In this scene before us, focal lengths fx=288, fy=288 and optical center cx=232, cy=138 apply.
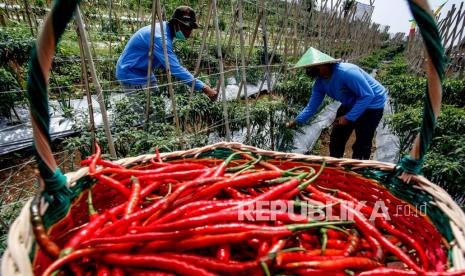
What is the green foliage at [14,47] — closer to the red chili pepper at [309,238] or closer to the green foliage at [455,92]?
the red chili pepper at [309,238]

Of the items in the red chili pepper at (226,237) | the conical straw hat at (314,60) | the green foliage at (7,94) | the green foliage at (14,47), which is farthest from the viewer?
the green foliage at (14,47)

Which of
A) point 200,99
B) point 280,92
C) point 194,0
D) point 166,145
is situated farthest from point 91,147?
point 194,0

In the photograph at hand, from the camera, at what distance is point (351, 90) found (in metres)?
3.13

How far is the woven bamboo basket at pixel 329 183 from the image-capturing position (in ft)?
2.47

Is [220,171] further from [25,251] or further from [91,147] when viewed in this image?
[91,147]

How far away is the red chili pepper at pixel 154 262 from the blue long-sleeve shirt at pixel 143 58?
256 cm

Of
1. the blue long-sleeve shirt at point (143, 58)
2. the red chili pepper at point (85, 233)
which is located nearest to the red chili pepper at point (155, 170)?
the red chili pepper at point (85, 233)

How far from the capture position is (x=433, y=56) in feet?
3.02

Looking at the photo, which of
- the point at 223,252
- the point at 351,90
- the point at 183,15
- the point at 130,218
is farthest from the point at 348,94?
the point at 130,218

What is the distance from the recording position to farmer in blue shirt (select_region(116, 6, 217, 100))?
3.34 meters

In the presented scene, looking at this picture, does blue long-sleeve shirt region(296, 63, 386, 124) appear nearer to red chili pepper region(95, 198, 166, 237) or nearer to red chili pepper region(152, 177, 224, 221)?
red chili pepper region(152, 177, 224, 221)

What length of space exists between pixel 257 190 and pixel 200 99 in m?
2.32

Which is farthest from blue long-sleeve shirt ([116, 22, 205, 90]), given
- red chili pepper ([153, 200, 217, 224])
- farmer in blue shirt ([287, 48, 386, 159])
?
red chili pepper ([153, 200, 217, 224])

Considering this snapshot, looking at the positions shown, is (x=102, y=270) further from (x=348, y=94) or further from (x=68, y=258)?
→ (x=348, y=94)
